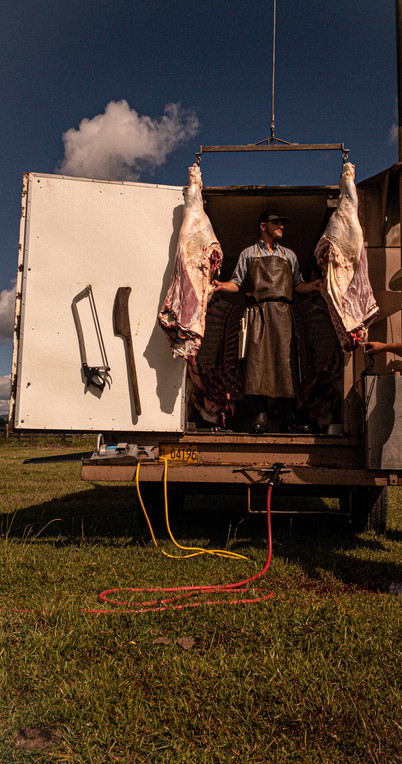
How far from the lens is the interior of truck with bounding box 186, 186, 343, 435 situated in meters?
4.91

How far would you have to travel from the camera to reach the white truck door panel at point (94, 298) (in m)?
3.71

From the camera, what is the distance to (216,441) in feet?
12.3

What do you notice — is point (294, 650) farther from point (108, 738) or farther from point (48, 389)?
point (48, 389)

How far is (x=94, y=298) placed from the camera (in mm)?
3768

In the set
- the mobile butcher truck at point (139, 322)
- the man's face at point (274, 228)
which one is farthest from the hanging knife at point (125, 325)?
the man's face at point (274, 228)

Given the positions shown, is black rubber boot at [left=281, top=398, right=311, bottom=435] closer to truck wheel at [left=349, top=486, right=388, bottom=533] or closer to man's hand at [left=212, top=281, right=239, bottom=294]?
truck wheel at [left=349, top=486, right=388, bottom=533]

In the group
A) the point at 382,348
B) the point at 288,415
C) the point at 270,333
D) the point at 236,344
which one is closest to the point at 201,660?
the point at 382,348

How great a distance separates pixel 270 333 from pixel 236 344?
4.09ft

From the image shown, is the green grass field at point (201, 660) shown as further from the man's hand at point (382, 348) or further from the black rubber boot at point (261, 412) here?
the man's hand at point (382, 348)

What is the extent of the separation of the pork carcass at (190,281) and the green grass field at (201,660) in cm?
156

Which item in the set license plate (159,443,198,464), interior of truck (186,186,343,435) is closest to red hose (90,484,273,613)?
license plate (159,443,198,464)

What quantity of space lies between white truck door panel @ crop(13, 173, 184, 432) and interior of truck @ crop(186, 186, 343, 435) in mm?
969

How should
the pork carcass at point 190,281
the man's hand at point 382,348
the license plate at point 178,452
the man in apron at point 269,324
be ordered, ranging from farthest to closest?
the man in apron at point 269,324 < the license plate at point 178,452 < the pork carcass at point 190,281 < the man's hand at point 382,348

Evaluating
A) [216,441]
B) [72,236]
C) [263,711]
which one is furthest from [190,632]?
[72,236]
